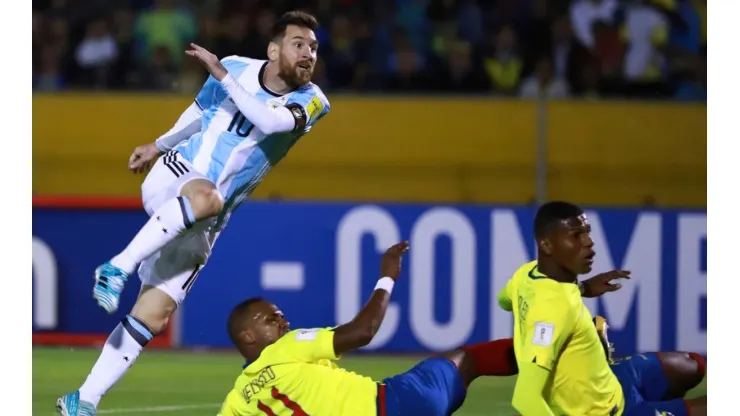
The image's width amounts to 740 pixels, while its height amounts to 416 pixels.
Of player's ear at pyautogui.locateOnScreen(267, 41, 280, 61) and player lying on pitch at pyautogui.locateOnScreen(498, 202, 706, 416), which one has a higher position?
player's ear at pyautogui.locateOnScreen(267, 41, 280, 61)

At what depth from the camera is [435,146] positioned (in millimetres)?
11000

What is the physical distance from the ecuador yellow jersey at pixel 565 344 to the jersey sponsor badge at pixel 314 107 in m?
1.43

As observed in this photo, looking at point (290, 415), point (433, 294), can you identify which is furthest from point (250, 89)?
point (433, 294)

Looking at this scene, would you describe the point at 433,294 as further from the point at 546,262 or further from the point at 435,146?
the point at 546,262

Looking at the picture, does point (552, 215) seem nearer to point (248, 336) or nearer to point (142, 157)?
point (248, 336)

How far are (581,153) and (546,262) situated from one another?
5.57 m

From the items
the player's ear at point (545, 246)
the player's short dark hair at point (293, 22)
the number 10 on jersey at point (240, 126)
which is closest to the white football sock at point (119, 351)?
the number 10 on jersey at point (240, 126)

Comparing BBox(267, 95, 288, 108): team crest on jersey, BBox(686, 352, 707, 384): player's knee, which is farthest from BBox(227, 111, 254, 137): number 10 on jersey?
BBox(686, 352, 707, 384): player's knee

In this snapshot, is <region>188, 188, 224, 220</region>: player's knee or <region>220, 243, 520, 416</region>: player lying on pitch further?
<region>188, 188, 224, 220</region>: player's knee

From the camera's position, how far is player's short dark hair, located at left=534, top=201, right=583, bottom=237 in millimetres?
5375

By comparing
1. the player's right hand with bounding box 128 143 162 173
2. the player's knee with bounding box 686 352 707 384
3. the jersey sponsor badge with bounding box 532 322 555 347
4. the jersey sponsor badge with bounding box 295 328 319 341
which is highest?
the player's right hand with bounding box 128 143 162 173

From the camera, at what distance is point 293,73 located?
6.34 metres

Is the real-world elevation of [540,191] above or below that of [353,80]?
below

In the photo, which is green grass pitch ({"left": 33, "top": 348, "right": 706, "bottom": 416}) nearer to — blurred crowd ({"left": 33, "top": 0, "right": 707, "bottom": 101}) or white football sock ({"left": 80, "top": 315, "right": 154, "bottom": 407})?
white football sock ({"left": 80, "top": 315, "right": 154, "bottom": 407})
